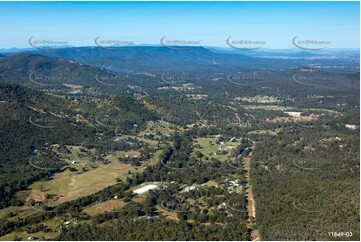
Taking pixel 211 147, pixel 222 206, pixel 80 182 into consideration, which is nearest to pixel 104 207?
pixel 80 182

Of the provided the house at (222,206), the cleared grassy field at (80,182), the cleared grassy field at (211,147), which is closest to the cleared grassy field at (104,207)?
the cleared grassy field at (80,182)

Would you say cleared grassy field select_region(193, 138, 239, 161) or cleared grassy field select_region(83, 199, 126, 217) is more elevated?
cleared grassy field select_region(83, 199, 126, 217)

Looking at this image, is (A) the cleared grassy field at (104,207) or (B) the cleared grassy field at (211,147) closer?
(A) the cleared grassy field at (104,207)

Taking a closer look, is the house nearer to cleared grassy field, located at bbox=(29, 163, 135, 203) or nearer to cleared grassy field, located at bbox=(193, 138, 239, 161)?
cleared grassy field, located at bbox=(29, 163, 135, 203)

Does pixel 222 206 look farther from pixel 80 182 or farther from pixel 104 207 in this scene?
pixel 80 182

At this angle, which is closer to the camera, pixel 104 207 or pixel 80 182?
pixel 104 207

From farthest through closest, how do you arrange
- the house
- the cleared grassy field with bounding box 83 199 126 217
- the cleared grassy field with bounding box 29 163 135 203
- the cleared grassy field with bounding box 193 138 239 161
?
the cleared grassy field with bounding box 193 138 239 161 < the cleared grassy field with bounding box 29 163 135 203 < the house < the cleared grassy field with bounding box 83 199 126 217

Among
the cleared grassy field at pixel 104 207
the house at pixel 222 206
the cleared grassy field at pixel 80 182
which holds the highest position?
the house at pixel 222 206

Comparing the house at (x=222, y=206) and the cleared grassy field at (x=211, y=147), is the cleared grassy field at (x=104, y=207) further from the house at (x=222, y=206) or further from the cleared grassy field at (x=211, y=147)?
the cleared grassy field at (x=211, y=147)

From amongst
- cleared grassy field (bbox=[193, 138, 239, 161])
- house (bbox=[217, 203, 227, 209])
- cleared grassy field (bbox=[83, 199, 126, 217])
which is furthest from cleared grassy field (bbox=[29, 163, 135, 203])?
house (bbox=[217, 203, 227, 209])

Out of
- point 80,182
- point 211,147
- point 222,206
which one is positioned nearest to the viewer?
point 222,206

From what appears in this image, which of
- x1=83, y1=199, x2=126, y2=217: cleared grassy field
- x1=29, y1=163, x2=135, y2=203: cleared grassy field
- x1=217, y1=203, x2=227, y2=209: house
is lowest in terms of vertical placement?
x1=29, y1=163, x2=135, y2=203: cleared grassy field
